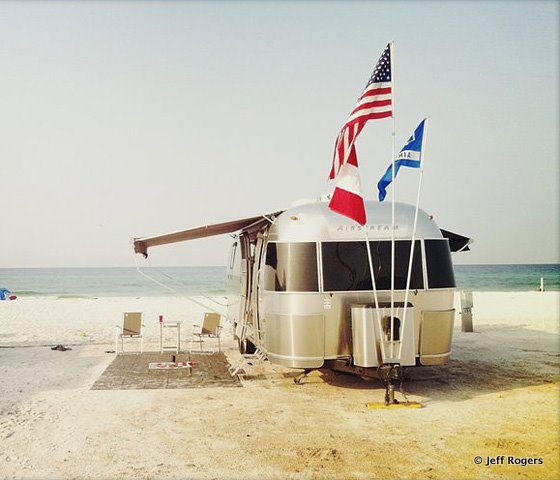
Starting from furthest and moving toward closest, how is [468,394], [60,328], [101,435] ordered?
1. [60,328]
2. [468,394]
3. [101,435]

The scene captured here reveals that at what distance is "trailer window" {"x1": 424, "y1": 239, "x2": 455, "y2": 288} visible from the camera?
768cm

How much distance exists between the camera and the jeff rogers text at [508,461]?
5012 millimetres

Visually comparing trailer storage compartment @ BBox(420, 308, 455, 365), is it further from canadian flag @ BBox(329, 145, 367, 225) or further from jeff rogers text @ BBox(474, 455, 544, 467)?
jeff rogers text @ BBox(474, 455, 544, 467)

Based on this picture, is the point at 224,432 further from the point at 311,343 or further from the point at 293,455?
the point at 311,343

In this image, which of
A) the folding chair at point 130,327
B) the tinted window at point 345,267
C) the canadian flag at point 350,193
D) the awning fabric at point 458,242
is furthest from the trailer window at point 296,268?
the folding chair at point 130,327

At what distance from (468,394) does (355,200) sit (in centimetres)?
353

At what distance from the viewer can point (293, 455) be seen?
17.2ft

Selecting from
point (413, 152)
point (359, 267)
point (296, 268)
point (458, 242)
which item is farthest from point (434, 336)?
point (458, 242)

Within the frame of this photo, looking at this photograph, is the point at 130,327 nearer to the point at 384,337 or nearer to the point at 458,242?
the point at 384,337

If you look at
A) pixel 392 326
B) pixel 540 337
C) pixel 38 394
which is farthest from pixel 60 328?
pixel 540 337

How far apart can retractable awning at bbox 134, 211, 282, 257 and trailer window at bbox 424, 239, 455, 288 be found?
2.41m

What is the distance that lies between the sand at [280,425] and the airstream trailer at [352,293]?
757 mm

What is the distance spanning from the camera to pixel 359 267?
7.47 meters

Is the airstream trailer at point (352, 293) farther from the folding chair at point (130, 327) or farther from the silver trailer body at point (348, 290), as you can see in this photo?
the folding chair at point (130, 327)
